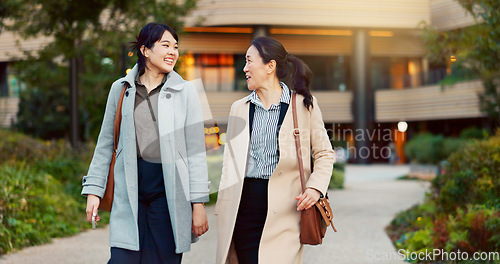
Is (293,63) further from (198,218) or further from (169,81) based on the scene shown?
(198,218)

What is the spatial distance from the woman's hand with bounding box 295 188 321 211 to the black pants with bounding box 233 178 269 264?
26 centimetres

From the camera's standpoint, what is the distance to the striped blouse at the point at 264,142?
382cm

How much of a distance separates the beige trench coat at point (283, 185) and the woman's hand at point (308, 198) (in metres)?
0.05

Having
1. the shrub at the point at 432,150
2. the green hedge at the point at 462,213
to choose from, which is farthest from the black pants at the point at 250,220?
the shrub at the point at 432,150

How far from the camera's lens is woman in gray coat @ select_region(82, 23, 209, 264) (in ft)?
11.5

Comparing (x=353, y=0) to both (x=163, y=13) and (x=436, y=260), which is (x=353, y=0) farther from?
(x=436, y=260)

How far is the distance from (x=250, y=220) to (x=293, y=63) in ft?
3.37

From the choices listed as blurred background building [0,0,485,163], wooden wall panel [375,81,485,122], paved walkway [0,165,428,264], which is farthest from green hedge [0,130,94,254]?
wooden wall panel [375,81,485,122]

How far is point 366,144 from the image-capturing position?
46.2m

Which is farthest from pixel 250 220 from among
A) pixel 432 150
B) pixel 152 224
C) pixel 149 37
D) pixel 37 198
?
pixel 432 150

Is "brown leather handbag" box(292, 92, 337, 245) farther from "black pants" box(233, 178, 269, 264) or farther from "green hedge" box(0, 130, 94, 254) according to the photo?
"green hedge" box(0, 130, 94, 254)

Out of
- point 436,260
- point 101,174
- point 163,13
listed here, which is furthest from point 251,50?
point 163,13

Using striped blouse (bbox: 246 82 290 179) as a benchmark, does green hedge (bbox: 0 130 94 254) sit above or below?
below

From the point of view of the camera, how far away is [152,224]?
3537 millimetres
